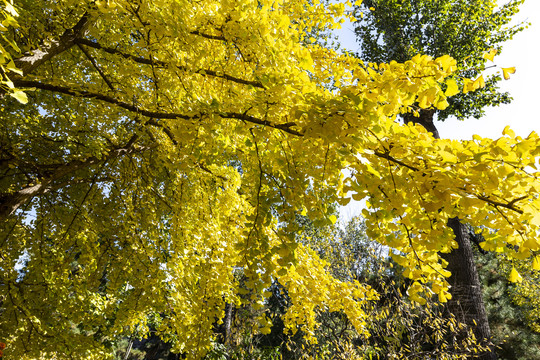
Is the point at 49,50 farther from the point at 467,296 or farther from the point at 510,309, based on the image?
the point at 510,309

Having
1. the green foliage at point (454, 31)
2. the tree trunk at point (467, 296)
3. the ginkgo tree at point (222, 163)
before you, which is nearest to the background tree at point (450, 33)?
the green foliage at point (454, 31)

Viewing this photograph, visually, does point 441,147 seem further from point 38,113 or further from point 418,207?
point 38,113

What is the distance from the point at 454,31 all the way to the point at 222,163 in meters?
8.18

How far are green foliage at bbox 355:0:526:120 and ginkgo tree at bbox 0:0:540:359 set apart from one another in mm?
6677

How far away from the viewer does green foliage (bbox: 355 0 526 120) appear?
7852mm

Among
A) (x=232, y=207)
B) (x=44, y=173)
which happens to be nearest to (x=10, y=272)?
(x=44, y=173)

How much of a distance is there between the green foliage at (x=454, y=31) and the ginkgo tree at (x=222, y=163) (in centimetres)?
668

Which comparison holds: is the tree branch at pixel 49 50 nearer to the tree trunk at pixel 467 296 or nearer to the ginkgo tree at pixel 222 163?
the ginkgo tree at pixel 222 163

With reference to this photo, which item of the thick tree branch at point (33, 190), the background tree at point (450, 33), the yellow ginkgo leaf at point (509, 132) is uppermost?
the background tree at point (450, 33)

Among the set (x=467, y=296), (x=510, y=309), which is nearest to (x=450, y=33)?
(x=467, y=296)

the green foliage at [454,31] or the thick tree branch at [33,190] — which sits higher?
the green foliage at [454,31]

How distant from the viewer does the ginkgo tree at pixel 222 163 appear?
4.28 feet

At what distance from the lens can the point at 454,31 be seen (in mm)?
7973

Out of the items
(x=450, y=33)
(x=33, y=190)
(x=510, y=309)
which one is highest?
(x=450, y=33)
